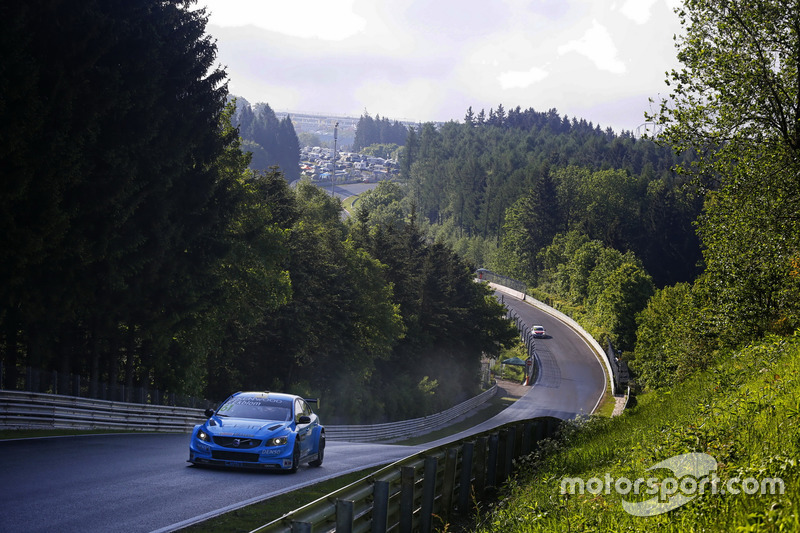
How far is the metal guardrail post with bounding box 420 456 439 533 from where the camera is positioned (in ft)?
31.6

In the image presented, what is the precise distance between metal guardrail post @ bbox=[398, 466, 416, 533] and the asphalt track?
9.21 ft

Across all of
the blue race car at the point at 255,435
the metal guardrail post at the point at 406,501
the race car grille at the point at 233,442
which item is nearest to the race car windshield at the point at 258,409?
the blue race car at the point at 255,435

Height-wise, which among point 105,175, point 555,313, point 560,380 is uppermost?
point 105,175

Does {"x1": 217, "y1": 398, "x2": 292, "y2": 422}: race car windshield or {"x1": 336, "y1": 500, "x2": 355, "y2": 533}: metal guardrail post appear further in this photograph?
{"x1": 217, "y1": 398, "x2": 292, "y2": 422}: race car windshield

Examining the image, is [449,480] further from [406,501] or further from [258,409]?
[258,409]

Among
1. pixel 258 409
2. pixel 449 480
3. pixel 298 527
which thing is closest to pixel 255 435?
pixel 258 409

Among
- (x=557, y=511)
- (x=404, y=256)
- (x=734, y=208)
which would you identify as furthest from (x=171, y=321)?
(x=404, y=256)

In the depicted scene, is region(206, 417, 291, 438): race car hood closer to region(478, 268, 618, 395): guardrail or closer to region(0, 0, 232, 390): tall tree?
region(0, 0, 232, 390): tall tree

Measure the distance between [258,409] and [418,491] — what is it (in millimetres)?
6521

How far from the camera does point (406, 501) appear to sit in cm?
→ 909

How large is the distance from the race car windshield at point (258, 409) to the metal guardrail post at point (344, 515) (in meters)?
7.98

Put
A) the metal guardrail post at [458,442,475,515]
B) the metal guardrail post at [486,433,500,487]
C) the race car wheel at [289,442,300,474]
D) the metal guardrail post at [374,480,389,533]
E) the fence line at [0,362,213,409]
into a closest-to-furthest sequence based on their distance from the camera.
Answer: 1. the metal guardrail post at [374,480,389,533]
2. the metal guardrail post at [458,442,475,515]
3. the metal guardrail post at [486,433,500,487]
4. the race car wheel at [289,442,300,474]
5. the fence line at [0,362,213,409]

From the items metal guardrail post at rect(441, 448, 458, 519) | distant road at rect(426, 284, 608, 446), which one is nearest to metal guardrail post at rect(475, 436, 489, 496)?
metal guardrail post at rect(441, 448, 458, 519)

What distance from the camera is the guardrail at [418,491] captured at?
7090 mm
